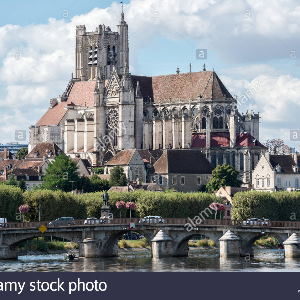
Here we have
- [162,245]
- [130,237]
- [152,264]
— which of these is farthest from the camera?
[130,237]

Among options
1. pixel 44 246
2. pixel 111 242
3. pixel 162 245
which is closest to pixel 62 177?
pixel 44 246

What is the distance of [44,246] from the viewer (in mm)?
142500

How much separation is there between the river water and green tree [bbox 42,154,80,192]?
185 ft

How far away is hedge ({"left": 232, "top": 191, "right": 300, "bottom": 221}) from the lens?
154m

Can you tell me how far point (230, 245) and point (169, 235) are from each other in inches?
235

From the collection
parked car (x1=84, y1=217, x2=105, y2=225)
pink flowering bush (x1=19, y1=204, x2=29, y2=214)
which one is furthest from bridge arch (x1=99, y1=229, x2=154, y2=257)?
pink flowering bush (x1=19, y1=204, x2=29, y2=214)

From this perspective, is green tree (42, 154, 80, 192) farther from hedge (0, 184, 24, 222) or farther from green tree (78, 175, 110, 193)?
hedge (0, 184, 24, 222)

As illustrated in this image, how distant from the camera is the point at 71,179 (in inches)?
7613

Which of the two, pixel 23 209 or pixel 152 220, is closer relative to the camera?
pixel 152 220

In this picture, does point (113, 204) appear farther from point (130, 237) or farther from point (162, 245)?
point (162, 245)

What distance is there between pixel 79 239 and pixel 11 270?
20.0 meters

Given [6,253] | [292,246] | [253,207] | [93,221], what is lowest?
[6,253]
